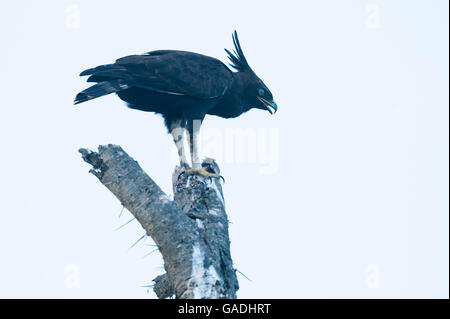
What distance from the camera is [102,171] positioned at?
5699mm

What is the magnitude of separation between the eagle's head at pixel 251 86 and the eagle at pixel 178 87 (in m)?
0.18

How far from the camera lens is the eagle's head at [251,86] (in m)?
10.1

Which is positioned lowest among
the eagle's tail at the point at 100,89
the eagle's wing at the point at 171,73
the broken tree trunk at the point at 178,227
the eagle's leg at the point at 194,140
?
the broken tree trunk at the point at 178,227

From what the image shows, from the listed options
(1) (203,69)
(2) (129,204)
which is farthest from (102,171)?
(1) (203,69)

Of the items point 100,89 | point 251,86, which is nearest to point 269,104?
point 251,86

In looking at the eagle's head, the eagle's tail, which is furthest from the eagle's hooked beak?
the eagle's tail

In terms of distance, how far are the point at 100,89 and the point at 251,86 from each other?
139 inches

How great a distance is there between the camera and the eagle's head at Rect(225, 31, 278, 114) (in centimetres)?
1010

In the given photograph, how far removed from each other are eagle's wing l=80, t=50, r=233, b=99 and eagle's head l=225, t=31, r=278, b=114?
60 centimetres

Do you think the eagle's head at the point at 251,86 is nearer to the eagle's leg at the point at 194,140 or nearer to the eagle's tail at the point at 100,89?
the eagle's leg at the point at 194,140

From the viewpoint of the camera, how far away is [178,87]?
8.41 meters

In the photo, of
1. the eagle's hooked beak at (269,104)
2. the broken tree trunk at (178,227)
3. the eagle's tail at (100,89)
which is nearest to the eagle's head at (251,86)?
the eagle's hooked beak at (269,104)

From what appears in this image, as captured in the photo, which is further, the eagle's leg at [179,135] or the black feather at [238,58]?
the black feather at [238,58]
